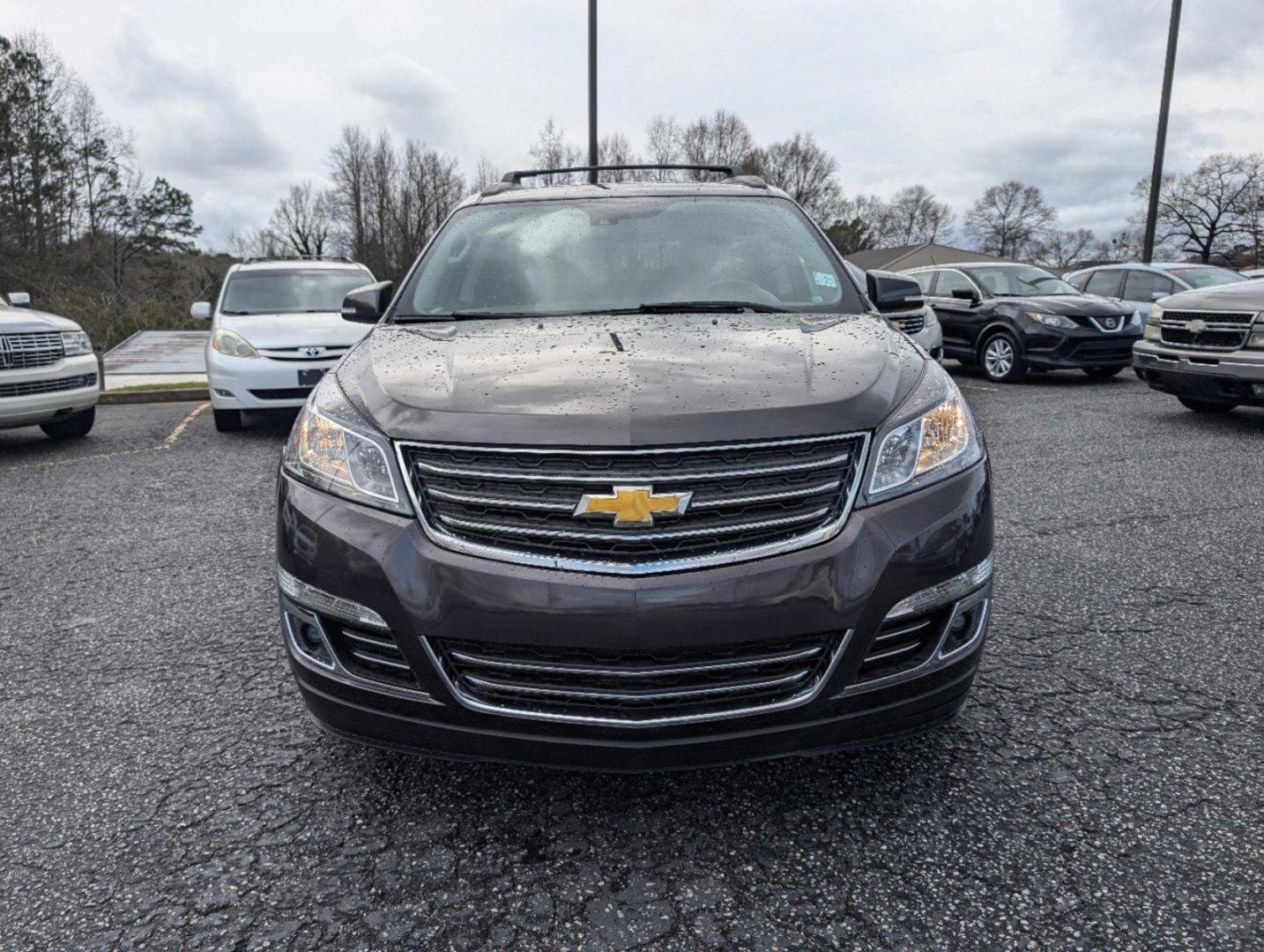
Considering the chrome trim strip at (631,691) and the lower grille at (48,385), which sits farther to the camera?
the lower grille at (48,385)

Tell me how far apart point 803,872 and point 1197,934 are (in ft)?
2.61

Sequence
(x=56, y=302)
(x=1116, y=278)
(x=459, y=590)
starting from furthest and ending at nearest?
(x=56, y=302)
(x=1116, y=278)
(x=459, y=590)

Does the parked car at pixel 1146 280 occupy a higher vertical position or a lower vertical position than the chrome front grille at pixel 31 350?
higher

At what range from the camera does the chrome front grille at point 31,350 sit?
7.13 m

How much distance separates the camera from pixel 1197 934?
185 centimetres

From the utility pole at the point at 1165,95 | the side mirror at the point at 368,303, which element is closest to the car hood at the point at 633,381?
the side mirror at the point at 368,303

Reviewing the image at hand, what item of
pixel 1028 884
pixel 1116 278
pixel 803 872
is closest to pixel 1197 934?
pixel 1028 884

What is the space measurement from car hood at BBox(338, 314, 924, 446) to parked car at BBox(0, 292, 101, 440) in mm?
5899

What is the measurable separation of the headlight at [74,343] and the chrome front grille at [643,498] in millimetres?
7072

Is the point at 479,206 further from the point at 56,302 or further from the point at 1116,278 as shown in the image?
the point at 56,302

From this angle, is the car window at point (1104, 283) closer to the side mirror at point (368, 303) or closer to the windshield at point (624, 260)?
the windshield at point (624, 260)

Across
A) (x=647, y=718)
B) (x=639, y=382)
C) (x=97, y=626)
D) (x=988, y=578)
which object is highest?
(x=639, y=382)

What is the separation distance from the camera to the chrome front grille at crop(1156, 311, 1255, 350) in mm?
7336

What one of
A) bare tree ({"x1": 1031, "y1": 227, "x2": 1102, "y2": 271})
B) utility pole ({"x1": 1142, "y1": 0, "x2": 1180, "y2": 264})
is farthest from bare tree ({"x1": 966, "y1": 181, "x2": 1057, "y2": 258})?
utility pole ({"x1": 1142, "y1": 0, "x2": 1180, "y2": 264})
